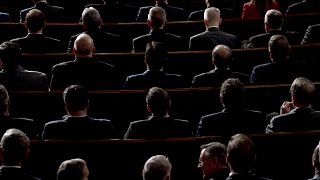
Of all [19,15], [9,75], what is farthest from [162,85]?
[19,15]

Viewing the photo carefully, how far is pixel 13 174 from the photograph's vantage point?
4.65 meters

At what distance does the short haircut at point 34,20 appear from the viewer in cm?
754

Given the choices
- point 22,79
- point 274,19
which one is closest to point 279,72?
point 274,19

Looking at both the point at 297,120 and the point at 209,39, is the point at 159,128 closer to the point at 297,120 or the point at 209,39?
the point at 297,120

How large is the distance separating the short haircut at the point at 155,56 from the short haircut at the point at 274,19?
4.45 feet

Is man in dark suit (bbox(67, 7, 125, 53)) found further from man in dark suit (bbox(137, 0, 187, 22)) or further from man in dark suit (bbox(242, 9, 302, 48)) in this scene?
man in dark suit (bbox(242, 9, 302, 48))

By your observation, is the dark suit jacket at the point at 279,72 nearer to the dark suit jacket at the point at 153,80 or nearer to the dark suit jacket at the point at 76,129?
the dark suit jacket at the point at 153,80

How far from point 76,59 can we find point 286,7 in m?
3.83

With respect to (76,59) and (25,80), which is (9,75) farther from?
(76,59)

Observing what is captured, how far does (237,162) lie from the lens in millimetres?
4473

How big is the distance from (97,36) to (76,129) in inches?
97.5

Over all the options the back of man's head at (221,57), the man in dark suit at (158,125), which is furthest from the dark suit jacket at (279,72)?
the man in dark suit at (158,125)

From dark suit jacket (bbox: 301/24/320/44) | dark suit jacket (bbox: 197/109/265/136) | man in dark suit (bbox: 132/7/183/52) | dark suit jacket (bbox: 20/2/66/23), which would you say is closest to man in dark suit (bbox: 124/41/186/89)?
dark suit jacket (bbox: 197/109/265/136)

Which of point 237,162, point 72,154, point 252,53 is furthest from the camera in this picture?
point 252,53
